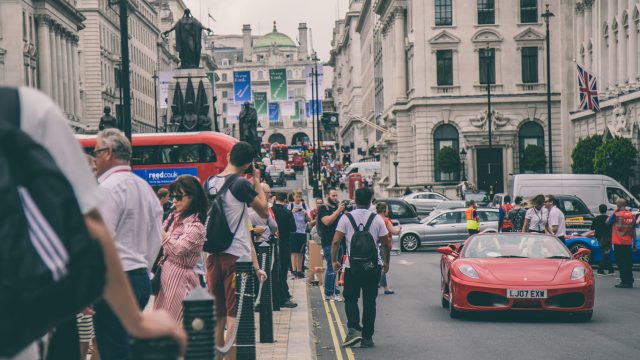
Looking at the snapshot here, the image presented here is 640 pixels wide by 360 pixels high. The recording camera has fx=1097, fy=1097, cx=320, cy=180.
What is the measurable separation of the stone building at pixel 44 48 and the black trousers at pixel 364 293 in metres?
46.8

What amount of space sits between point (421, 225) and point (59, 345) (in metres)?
30.2

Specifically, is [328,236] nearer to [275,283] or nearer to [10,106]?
[275,283]

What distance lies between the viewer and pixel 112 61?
3780 inches

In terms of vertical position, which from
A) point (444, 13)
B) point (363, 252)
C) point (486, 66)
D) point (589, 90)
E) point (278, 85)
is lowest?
point (363, 252)

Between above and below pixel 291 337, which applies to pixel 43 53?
above

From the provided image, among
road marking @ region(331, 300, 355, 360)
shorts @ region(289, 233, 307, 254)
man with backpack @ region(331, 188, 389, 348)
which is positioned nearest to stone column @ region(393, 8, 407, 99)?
shorts @ region(289, 233, 307, 254)

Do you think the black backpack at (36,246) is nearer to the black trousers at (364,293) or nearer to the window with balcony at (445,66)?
the black trousers at (364,293)

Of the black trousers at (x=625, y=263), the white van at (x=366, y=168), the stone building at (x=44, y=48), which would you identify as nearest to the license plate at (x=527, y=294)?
the black trousers at (x=625, y=263)

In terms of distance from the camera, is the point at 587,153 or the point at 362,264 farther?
the point at 587,153

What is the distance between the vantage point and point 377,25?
103938 millimetres

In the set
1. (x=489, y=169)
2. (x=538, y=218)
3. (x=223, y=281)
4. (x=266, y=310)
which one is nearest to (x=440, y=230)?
(x=538, y=218)

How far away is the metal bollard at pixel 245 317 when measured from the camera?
926 centimetres

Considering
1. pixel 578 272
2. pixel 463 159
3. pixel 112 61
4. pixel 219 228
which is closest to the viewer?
pixel 219 228

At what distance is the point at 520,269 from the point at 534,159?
52.8m
